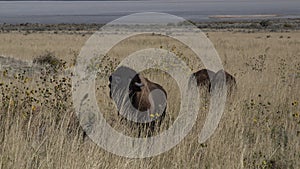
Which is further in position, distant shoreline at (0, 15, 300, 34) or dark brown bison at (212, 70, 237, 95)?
distant shoreline at (0, 15, 300, 34)

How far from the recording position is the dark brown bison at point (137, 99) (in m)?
5.84

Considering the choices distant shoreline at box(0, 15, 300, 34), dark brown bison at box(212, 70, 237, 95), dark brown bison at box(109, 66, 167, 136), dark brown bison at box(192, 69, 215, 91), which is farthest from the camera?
distant shoreline at box(0, 15, 300, 34)

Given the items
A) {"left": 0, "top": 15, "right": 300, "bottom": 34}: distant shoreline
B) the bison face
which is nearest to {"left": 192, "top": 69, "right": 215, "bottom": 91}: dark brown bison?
the bison face

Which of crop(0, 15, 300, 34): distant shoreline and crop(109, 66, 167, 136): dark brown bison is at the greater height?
crop(109, 66, 167, 136): dark brown bison

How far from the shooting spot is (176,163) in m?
4.51

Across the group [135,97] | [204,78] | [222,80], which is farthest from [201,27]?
[135,97]

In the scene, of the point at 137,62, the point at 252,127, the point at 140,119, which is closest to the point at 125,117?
the point at 140,119

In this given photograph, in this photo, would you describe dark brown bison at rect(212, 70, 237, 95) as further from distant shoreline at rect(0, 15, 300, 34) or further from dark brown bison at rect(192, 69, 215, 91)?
distant shoreline at rect(0, 15, 300, 34)

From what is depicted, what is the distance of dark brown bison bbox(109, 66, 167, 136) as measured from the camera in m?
5.84

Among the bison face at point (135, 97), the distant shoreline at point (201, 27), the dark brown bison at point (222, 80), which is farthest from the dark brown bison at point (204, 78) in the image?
the distant shoreline at point (201, 27)

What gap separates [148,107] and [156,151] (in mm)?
1004

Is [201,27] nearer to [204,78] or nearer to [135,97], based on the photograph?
[204,78]

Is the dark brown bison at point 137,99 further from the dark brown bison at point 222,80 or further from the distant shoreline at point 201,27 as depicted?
the distant shoreline at point 201,27

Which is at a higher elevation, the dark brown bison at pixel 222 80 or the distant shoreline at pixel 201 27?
the dark brown bison at pixel 222 80
